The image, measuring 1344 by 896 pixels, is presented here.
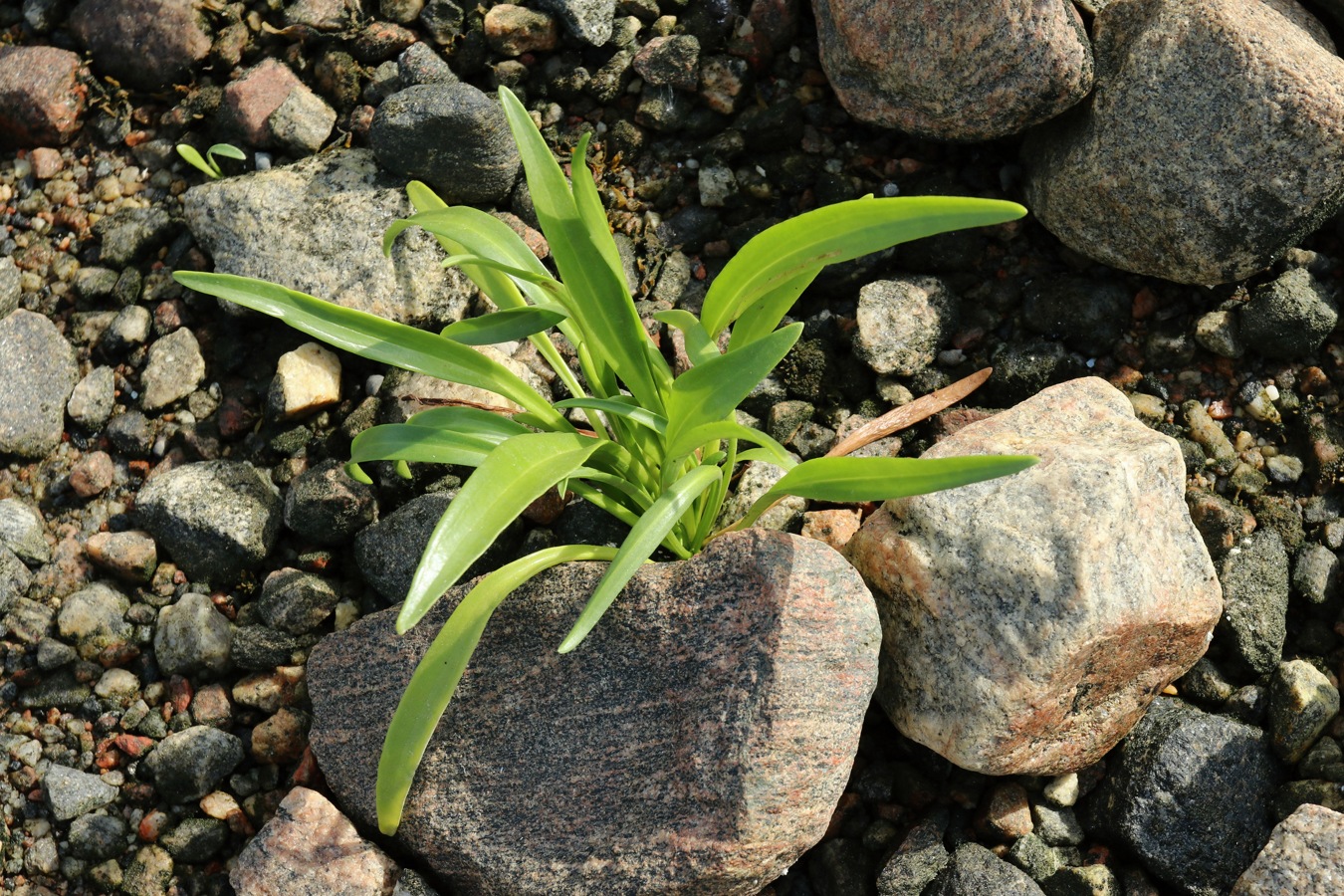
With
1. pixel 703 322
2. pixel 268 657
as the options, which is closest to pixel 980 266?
pixel 703 322

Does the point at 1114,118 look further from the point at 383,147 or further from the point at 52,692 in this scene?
the point at 52,692

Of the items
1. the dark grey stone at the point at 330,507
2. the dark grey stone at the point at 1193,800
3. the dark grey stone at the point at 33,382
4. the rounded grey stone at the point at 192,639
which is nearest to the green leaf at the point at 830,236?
the dark grey stone at the point at 330,507

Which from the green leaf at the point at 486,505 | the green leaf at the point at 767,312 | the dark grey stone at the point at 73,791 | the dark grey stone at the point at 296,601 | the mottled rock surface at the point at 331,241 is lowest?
the dark grey stone at the point at 73,791

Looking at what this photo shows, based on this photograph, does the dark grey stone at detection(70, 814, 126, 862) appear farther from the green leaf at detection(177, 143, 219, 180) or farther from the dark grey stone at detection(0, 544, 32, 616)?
the green leaf at detection(177, 143, 219, 180)

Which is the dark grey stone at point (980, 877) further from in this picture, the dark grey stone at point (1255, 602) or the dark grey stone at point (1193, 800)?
the dark grey stone at point (1255, 602)

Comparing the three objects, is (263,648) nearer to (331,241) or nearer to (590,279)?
(331,241)

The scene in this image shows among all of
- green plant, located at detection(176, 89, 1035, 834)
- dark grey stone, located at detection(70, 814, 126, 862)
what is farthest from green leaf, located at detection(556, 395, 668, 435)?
dark grey stone, located at detection(70, 814, 126, 862)
